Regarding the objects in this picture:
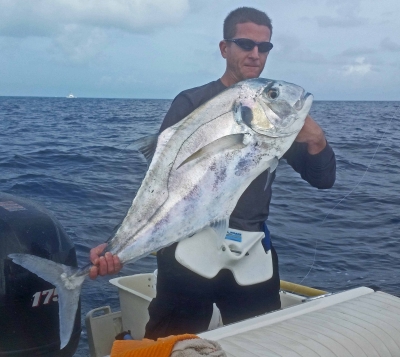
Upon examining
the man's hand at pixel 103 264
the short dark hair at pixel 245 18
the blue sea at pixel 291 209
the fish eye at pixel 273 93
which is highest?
the short dark hair at pixel 245 18

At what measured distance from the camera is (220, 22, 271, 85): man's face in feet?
9.58

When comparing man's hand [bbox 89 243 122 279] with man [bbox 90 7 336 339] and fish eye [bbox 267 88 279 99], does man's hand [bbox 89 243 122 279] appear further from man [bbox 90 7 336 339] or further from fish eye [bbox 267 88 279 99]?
fish eye [bbox 267 88 279 99]

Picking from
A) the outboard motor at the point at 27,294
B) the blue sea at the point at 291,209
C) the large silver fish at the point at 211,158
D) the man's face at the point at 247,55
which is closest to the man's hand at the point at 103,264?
the large silver fish at the point at 211,158

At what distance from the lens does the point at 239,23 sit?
9.71 feet

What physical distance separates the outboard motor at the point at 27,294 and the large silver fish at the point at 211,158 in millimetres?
1081

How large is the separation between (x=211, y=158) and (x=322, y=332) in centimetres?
97

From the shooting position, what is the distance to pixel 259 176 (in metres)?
2.98

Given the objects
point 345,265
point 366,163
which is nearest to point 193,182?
point 345,265

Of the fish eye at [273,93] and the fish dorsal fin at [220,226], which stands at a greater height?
the fish eye at [273,93]

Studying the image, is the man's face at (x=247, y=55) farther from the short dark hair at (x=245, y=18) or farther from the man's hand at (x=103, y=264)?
the man's hand at (x=103, y=264)

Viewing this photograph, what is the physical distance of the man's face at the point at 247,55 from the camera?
2.92 m

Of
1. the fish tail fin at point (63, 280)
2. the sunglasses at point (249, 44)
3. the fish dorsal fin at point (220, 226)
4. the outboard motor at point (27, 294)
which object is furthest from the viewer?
the outboard motor at point (27, 294)

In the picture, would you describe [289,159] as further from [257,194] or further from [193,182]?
[193,182]

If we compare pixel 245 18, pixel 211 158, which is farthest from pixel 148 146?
pixel 245 18
